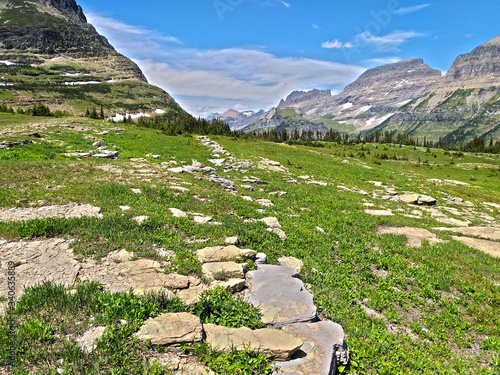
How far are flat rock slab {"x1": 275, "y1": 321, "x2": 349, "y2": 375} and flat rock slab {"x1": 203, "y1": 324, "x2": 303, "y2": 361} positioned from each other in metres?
0.23

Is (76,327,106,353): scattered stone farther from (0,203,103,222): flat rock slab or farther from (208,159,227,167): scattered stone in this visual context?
(208,159,227,167): scattered stone

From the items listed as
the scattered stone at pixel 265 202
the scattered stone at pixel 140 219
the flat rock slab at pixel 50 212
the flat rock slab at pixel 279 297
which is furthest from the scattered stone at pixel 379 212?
the flat rock slab at pixel 50 212

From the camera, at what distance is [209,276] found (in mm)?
8320

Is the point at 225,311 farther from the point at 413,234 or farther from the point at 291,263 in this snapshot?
the point at 413,234

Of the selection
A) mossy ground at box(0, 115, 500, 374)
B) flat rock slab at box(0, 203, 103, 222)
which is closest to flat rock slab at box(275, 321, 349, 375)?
mossy ground at box(0, 115, 500, 374)

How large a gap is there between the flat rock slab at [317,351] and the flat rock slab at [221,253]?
Result: 3801 mm

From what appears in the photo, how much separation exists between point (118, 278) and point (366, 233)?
14.2 metres

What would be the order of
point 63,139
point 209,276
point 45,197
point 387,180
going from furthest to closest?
point 387,180, point 63,139, point 45,197, point 209,276

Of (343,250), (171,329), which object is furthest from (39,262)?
(343,250)

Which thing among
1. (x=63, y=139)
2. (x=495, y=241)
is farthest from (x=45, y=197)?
(x=495, y=241)

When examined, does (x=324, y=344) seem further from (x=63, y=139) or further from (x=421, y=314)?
(x=63, y=139)

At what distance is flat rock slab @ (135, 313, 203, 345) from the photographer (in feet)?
17.3

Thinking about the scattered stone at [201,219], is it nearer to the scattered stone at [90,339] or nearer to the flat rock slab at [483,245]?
the scattered stone at [90,339]

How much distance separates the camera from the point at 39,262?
771cm
